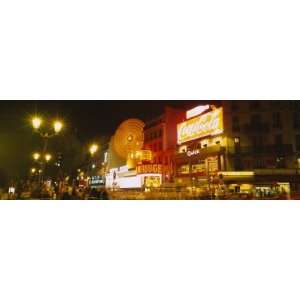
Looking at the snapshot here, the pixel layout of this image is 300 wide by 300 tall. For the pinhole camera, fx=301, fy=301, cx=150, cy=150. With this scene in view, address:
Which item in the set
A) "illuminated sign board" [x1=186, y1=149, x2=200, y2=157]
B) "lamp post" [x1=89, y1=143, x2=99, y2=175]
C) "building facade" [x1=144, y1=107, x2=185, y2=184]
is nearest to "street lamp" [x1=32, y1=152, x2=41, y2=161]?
"lamp post" [x1=89, y1=143, x2=99, y2=175]

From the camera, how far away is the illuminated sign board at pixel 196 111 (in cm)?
437

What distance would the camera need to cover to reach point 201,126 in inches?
182

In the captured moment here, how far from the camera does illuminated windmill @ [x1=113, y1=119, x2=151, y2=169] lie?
14.9 feet

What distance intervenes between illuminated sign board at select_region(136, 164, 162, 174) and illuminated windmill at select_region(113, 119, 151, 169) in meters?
0.12

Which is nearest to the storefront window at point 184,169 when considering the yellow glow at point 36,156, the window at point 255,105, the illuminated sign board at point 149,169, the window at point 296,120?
the illuminated sign board at point 149,169

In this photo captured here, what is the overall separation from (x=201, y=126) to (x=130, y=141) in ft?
3.65

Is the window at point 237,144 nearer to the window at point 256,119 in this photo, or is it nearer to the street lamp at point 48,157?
the window at point 256,119

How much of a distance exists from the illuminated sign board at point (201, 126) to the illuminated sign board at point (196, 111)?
0.26ft
